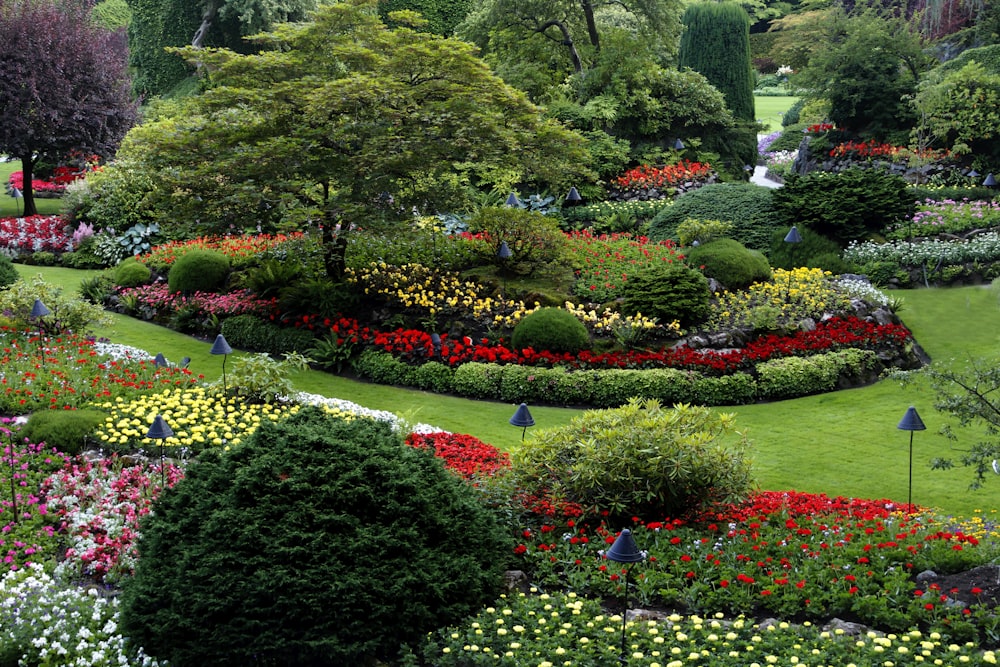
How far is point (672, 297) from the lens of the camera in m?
14.6

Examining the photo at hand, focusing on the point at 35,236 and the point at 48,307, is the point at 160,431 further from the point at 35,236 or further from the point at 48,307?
the point at 35,236

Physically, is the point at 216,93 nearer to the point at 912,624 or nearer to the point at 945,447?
the point at 945,447

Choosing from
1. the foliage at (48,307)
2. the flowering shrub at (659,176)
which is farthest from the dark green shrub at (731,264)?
the foliage at (48,307)

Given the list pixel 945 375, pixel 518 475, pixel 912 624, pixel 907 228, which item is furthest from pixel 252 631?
pixel 907 228

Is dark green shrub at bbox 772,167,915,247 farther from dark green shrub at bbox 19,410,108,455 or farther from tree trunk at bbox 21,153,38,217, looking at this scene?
tree trunk at bbox 21,153,38,217

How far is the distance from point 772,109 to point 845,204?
37.5 m

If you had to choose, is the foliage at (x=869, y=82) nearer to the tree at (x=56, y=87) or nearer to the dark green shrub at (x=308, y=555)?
the tree at (x=56, y=87)

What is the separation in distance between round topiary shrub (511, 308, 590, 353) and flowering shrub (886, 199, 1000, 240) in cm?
790

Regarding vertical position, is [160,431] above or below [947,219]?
above

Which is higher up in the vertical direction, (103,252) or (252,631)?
(252,631)

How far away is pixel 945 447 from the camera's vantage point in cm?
1114

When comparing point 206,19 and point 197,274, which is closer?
point 197,274

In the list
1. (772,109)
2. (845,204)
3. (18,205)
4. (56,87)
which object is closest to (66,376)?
Answer: (845,204)

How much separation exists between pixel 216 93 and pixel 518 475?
9.06 metres
